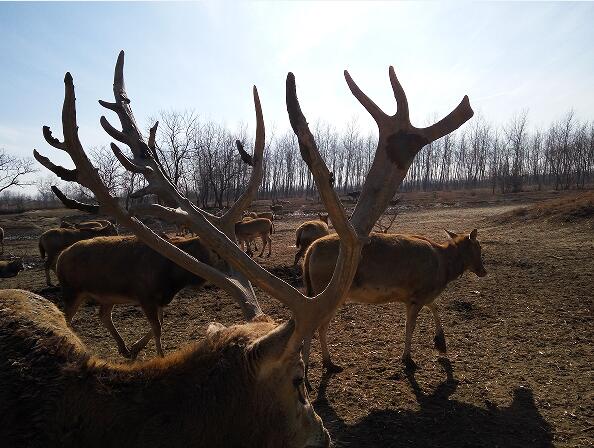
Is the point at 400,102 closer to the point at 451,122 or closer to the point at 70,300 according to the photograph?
the point at 451,122

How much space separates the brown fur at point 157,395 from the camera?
1.99 meters

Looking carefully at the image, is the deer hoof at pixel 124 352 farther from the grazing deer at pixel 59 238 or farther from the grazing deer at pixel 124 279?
the grazing deer at pixel 59 238

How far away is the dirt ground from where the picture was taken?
4.46 metres

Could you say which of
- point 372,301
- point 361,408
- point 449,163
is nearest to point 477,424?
point 361,408

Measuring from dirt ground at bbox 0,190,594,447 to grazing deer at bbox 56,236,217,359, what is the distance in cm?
70

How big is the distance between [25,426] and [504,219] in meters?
25.2

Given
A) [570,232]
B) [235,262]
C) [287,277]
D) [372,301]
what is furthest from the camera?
[570,232]

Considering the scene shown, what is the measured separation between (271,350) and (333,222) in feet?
2.39

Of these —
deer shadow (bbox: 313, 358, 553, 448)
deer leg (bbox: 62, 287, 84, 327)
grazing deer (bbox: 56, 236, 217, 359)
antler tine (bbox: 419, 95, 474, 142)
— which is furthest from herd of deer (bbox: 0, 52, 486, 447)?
deer leg (bbox: 62, 287, 84, 327)

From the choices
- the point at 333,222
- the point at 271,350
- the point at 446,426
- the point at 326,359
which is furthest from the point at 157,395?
the point at 326,359

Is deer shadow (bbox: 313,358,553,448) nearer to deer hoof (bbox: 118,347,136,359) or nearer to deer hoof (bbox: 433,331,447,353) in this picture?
deer hoof (bbox: 433,331,447,353)

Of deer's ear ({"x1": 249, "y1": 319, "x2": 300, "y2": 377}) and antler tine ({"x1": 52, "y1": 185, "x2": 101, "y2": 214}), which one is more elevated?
antler tine ({"x1": 52, "y1": 185, "x2": 101, "y2": 214})

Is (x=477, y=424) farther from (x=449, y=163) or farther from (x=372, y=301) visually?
(x=449, y=163)

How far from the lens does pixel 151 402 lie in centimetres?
211
